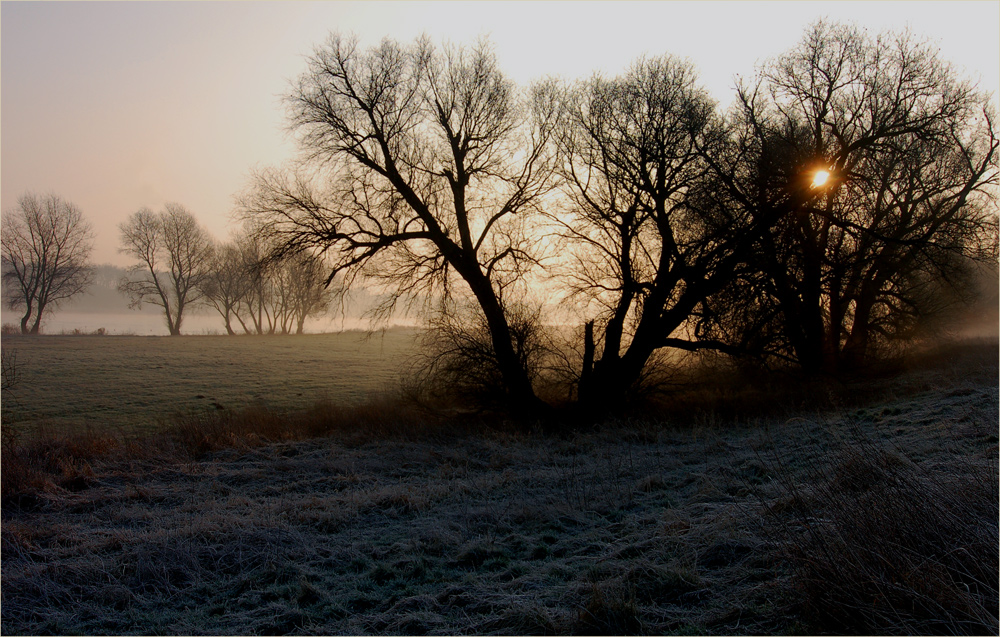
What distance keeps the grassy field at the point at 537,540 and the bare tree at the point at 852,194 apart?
22.2 ft

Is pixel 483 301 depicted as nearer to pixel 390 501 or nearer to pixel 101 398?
pixel 390 501

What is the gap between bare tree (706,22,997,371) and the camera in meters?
17.5

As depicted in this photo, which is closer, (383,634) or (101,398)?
(383,634)

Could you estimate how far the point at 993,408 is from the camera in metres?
10.6

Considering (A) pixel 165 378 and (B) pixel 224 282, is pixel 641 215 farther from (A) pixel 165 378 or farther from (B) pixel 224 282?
(B) pixel 224 282

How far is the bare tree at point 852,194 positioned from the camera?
1745 centimetres

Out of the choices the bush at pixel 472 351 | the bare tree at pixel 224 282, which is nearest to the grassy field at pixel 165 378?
the bush at pixel 472 351

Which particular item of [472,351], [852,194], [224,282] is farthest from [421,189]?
[224,282]

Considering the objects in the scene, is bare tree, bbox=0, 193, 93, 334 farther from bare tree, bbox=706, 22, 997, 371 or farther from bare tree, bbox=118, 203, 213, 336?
bare tree, bbox=706, 22, 997, 371

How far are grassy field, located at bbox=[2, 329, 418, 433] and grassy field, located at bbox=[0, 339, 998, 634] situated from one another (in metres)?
7.42

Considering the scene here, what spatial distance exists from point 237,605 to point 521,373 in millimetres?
12591

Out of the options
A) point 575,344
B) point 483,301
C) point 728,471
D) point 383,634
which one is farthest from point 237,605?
point 575,344

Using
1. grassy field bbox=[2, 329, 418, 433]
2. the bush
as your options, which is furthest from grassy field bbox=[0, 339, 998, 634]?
grassy field bbox=[2, 329, 418, 433]

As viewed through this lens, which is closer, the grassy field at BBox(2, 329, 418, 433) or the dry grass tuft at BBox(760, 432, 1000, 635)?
the dry grass tuft at BBox(760, 432, 1000, 635)
